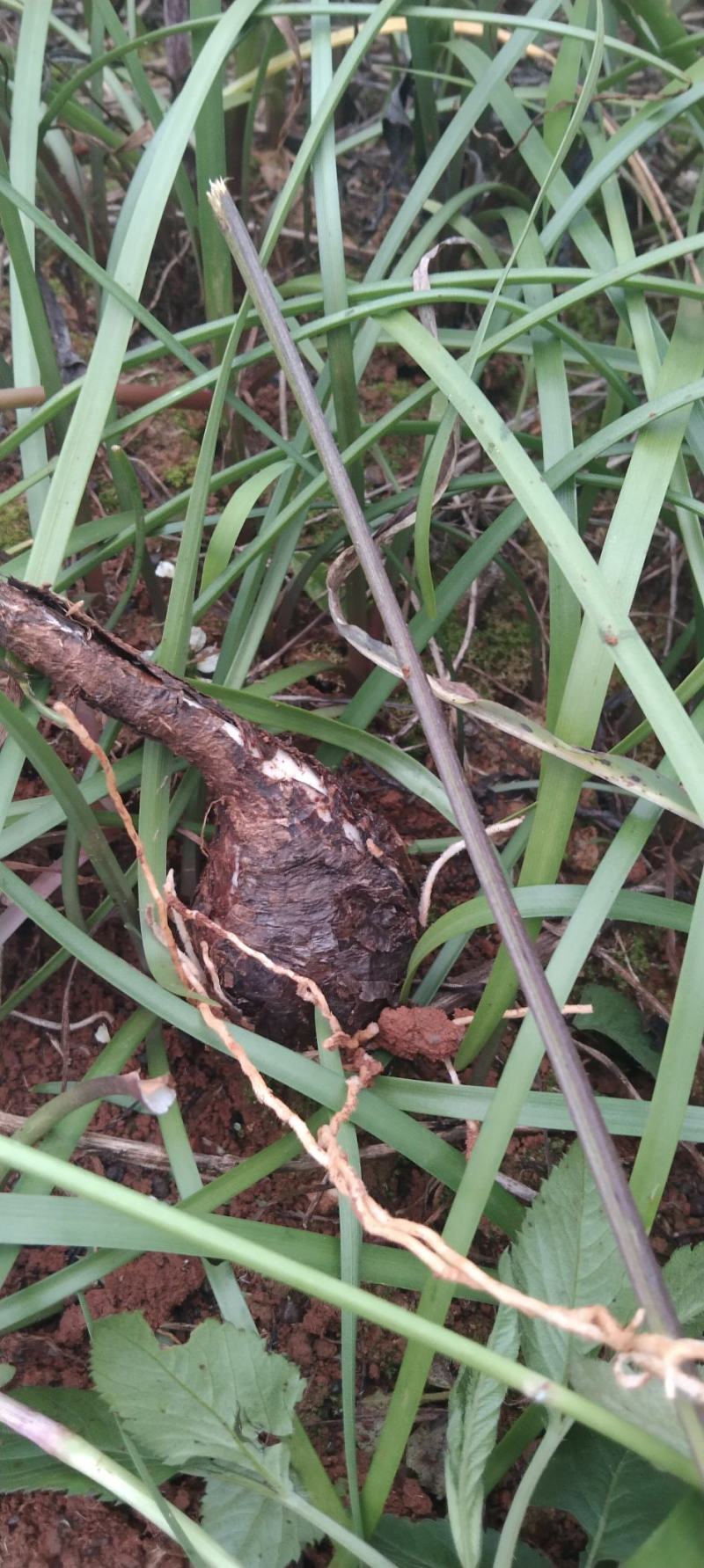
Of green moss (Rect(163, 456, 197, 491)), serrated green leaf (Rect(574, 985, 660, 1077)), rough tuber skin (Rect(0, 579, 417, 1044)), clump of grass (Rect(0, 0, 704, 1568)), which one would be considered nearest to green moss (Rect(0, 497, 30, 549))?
clump of grass (Rect(0, 0, 704, 1568))

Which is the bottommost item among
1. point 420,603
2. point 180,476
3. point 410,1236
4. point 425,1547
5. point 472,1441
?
point 425,1547

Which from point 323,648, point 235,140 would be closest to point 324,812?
point 323,648

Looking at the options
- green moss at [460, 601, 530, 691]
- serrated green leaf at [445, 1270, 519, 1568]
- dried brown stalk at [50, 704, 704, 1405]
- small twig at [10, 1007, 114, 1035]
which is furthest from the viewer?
green moss at [460, 601, 530, 691]

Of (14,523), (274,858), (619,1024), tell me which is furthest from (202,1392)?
(14,523)

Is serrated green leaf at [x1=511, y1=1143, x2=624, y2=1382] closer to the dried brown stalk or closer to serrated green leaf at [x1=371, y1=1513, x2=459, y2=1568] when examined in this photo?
the dried brown stalk

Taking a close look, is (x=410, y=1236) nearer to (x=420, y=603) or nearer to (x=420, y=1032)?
(x=420, y=1032)

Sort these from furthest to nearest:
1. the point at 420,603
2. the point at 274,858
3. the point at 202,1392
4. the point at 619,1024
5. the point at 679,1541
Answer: the point at 420,603 → the point at 619,1024 → the point at 274,858 → the point at 202,1392 → the point at 679,1541

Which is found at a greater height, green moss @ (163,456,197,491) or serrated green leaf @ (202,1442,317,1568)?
green moss @ (163,456,197,491)

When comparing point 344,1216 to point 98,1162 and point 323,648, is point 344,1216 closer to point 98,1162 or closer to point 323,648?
point 98,1162
